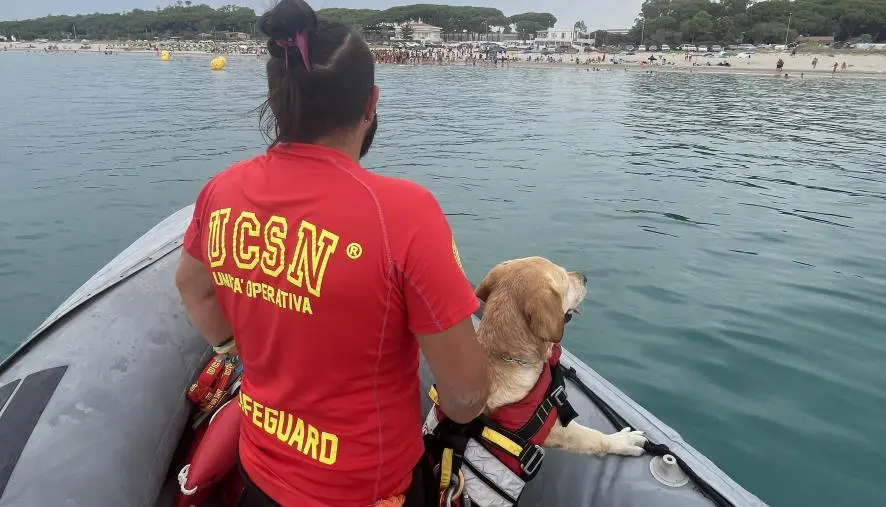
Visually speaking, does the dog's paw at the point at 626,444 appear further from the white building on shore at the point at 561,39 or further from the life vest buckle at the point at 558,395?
the white building on shore at the point at 561,39

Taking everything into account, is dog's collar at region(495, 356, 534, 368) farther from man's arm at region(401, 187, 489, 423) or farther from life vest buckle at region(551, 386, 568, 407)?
man's arm at region(401, 187, 489, 423)

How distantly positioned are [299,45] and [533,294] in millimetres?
1495

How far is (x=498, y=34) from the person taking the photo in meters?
174

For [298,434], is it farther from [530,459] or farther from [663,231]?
[663,231]

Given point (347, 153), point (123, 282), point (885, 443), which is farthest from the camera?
point (885, 443)

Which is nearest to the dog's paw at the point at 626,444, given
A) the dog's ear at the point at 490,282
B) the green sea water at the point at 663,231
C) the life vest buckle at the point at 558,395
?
the life vest buckle at the point at 558,395

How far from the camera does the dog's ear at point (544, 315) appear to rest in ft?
8.55

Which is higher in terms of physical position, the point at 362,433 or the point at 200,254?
the point at 200,254

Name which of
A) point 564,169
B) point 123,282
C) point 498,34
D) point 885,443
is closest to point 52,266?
point 123,282

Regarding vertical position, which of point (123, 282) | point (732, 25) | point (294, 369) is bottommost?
point (123, 282)

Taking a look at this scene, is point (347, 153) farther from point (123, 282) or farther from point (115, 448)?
point (123, 282)

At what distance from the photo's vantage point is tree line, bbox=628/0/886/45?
9981 centimetres

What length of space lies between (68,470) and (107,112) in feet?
91.4

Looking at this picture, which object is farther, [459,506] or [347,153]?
[459,506]
